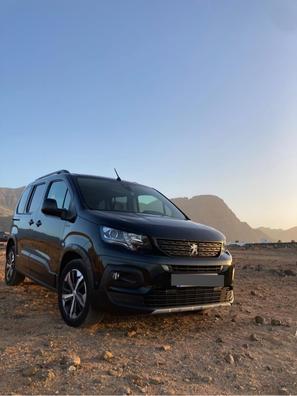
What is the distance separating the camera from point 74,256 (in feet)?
16.9

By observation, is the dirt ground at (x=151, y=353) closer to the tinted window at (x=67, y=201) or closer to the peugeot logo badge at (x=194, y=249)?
the peugeot logo badge at (x=194, y=249)

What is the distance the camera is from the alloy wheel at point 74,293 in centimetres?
482

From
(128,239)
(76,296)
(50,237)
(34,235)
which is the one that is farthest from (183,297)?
(34,235)

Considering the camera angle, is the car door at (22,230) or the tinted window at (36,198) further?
the car door at (22,230)

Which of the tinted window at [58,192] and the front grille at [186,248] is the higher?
the tinted window at [58,192]

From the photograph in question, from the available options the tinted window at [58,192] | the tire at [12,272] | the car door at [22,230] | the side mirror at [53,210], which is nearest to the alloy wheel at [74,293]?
the side mirror at [53,210]

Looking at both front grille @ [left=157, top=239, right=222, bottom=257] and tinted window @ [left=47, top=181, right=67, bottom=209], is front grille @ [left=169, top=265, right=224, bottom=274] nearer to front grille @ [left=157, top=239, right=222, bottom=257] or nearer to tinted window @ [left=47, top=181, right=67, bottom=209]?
front grille @ [left=157, top=239, right=222, bottom=257]

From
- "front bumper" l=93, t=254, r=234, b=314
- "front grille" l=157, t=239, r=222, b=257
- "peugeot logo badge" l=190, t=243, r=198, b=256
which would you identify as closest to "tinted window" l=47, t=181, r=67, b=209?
"front bumper" l=93, t=254, r=234, b=314

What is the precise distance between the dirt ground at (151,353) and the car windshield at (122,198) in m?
1.48

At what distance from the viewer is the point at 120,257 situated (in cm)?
447

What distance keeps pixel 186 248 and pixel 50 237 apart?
6.83 ft

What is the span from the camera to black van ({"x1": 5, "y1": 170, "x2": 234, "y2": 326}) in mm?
4445

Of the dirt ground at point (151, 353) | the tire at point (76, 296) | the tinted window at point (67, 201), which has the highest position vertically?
the tinted window at point (67, 201)

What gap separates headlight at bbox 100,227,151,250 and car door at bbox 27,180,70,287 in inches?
41.5
